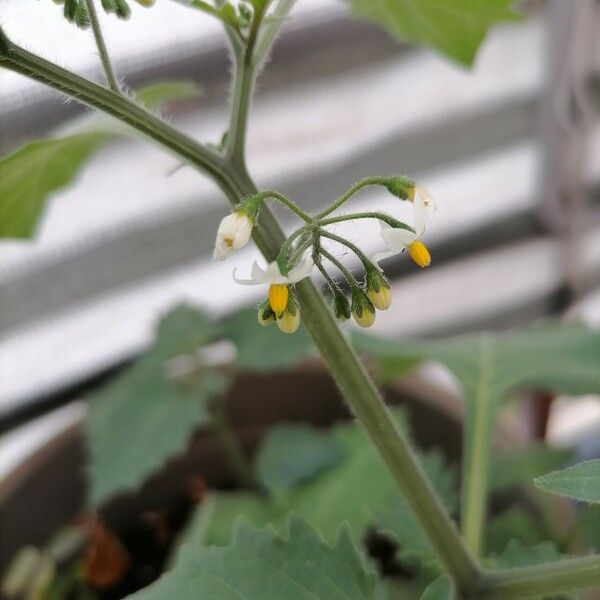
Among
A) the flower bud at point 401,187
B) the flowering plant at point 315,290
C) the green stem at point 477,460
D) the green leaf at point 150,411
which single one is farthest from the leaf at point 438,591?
the green leaf at point 150,411

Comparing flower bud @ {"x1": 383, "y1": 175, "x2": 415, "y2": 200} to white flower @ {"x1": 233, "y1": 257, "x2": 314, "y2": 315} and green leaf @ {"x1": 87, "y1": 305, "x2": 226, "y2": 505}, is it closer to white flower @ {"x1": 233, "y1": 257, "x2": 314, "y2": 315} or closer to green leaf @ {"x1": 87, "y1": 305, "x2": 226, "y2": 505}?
white flower @ {"x1": 233, "y1": 257, "x2": 314, "y2": 315}

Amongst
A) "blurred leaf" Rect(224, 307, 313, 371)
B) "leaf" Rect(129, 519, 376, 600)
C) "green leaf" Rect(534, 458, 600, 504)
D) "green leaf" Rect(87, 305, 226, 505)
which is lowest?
"blurred leaf" Rect(224, 307, 313, 371)

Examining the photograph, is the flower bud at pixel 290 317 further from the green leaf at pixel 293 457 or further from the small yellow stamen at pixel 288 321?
the green leaf at pixel 293 457

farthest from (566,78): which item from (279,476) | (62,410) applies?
(62,410)

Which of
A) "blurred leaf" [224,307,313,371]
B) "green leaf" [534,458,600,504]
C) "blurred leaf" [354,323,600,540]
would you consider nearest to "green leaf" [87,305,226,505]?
"blurred leaf" [224,307,313,371]

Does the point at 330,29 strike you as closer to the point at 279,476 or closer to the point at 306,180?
the point at 306,180
